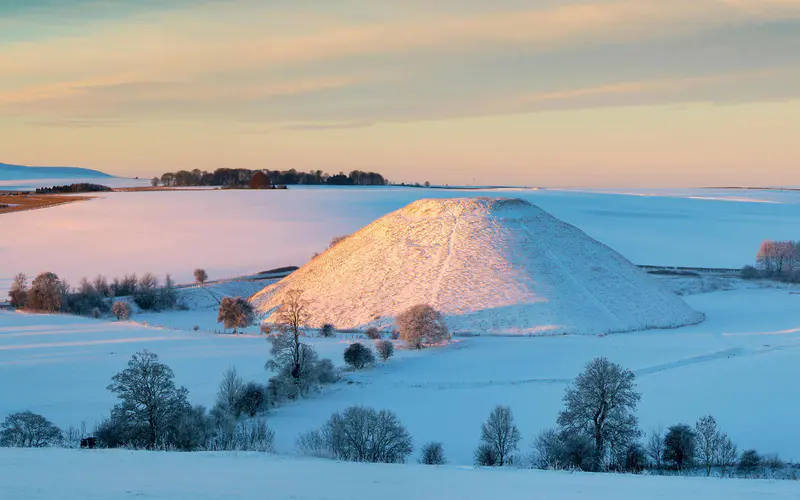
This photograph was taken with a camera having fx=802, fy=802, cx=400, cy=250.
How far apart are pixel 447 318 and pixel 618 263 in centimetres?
1772

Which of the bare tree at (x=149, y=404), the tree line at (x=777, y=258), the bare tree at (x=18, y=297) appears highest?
the tree line at (x=777, y=258)

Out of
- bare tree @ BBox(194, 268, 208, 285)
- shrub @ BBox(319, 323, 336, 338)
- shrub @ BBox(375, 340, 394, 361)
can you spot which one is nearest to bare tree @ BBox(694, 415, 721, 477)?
shrub @ BBox(375, 340, 394, 361)

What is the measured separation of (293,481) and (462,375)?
75.1ft

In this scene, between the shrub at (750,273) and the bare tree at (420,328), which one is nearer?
the bare tree at (420,328)

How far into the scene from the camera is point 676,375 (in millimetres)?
35156

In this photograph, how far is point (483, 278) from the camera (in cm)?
5369

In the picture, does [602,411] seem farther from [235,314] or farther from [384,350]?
[235,314]

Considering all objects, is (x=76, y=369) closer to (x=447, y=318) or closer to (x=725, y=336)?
(x=447, y=318)

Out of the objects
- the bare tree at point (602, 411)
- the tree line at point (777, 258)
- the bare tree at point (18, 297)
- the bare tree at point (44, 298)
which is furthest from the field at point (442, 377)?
the tree line at point (777, 258)

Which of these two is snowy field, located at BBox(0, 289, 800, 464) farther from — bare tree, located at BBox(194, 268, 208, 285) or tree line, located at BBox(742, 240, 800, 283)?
tree line, located at BBox(742, 240, 800, 283)

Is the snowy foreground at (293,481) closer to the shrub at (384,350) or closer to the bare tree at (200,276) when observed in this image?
the shrub at (384,350)

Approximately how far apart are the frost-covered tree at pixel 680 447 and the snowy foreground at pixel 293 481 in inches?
339

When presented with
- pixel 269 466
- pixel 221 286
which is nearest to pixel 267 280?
pixel 221 286

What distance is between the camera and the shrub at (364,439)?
21.4m
